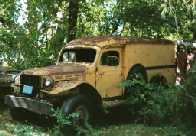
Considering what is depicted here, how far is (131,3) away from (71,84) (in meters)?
7.26

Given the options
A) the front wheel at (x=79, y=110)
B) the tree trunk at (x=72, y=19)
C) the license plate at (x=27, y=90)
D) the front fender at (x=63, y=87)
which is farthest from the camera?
the tree trunk at (x=72, y=19)

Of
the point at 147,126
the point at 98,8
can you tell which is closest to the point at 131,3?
the point at 98,8

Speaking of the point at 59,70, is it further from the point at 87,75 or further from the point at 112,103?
the point at 112,103

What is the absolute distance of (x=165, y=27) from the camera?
711 inches

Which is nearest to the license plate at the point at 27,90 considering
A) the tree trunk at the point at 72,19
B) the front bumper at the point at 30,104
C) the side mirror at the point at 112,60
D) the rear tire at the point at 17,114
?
the front bumper at the point at 30,104

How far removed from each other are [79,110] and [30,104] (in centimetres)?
116

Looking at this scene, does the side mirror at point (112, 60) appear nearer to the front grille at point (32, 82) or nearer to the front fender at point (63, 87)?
the front fender at point (63, 87)

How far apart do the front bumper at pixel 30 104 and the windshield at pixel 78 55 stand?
196 centimetres

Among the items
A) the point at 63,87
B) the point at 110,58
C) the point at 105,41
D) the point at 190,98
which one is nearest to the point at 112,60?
the point at 110,58

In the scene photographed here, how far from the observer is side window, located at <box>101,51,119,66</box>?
41.0 feet

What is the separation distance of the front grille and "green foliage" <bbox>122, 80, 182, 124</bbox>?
2176 mm

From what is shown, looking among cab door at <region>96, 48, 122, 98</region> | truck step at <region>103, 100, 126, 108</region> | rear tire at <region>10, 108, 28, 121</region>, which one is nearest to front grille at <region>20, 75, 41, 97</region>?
rear tire at <region>10, 108, 28, 121</region>

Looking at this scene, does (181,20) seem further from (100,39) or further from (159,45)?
(100,39)

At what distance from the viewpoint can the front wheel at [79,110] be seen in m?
10.8
